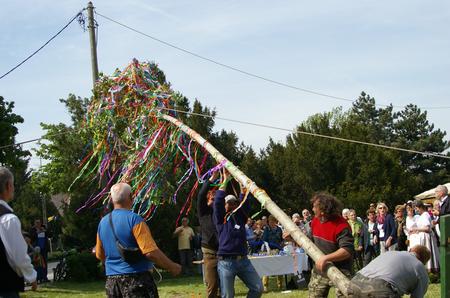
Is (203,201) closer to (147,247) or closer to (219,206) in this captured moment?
(219,206)

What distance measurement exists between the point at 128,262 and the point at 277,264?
7.55 meters

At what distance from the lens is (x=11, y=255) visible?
14.4 feet

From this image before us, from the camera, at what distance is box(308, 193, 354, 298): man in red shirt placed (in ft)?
19.7

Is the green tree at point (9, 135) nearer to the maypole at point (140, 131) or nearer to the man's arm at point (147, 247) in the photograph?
the maypole at point (140, 131)

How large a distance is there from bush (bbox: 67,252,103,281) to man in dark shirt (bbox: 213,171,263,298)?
1087 cm

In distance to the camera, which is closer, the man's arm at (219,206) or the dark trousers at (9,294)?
the dark trousers at (9,294)

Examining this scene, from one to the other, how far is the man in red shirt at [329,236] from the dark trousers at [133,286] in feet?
5.86

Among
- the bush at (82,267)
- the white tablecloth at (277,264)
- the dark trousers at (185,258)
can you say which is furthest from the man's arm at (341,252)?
the bush at (82,267)

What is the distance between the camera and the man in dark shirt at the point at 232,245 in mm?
7105

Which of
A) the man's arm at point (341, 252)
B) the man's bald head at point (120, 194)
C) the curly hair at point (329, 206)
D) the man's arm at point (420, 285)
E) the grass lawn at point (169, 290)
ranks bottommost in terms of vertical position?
the grass lawn at point (169, 290)

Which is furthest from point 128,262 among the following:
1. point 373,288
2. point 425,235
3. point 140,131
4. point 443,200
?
point 425,235

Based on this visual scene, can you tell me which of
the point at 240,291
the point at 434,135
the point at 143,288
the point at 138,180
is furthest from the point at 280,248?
the point at 434,135

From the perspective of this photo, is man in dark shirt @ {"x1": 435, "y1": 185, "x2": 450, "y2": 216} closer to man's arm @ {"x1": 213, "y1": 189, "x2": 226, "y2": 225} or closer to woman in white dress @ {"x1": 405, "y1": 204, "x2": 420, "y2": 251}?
woman in white dress @ {"x1": 405, "y1": 204, "x2": 420, "y2": 251}

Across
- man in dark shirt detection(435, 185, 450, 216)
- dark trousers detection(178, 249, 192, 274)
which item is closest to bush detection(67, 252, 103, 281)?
dark trousers detection(178, 249, 192, 274)
